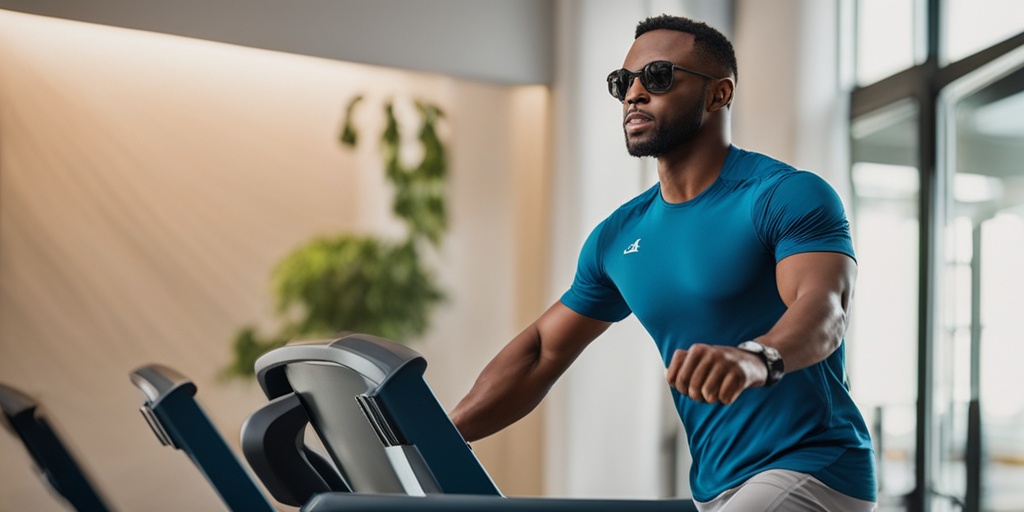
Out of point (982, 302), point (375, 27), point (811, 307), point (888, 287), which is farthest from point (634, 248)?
point (375, 27)

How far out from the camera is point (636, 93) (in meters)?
1.61

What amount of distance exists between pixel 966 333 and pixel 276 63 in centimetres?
322

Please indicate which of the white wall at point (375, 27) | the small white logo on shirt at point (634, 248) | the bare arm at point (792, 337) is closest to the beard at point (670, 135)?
the small white logo on shirt at point (634, 248)

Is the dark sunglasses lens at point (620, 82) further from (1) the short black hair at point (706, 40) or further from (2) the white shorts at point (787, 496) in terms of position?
(2) the white shorts at point (787, 496)

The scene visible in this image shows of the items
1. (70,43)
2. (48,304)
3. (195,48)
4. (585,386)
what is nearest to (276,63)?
(195,48)

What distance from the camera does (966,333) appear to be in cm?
349

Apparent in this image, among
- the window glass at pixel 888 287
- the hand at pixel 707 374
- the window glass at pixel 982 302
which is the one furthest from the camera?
the window glass at pixel 888 287

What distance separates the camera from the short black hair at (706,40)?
5.37ft

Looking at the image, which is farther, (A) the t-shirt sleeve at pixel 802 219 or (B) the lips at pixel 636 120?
(B) the lips at pixel 636 120

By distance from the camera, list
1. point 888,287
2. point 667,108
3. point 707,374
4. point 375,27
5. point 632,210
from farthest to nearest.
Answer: point 375,27, point 888,287, point 632,210, point 667,108, point 707,374

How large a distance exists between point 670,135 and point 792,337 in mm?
470

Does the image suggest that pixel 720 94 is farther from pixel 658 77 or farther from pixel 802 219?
pixel 802 219

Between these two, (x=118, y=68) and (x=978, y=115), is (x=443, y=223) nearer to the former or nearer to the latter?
(x=118, y=68)

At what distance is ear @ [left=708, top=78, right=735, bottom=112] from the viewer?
5.35 feet
